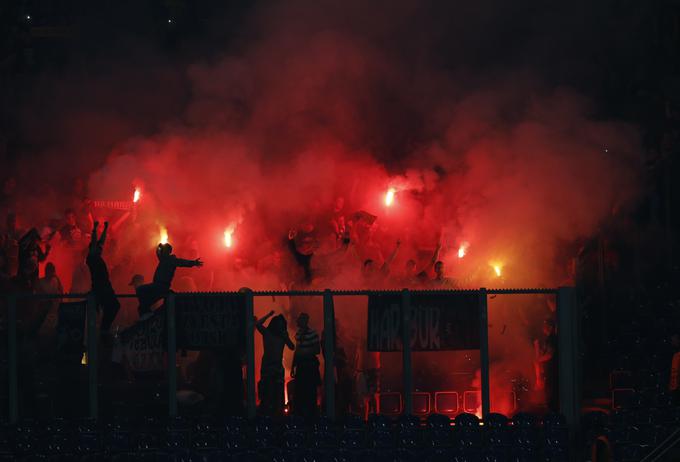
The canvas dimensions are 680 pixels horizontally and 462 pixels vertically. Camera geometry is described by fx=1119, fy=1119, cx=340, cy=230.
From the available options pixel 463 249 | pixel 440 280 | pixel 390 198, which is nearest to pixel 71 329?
pixel 440 280

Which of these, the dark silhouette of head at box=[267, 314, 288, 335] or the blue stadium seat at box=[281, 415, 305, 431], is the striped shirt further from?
the blue stadium seat at box=[281, 415, 305, 431]

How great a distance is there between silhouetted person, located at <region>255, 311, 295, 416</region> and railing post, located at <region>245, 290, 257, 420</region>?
0.25 metres

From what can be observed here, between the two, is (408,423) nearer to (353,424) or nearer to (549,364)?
(353,424)

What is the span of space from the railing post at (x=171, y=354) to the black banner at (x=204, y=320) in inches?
3.3

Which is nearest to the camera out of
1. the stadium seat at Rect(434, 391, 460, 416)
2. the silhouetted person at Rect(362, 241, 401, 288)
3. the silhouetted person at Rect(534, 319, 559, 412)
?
the silhouetted person at Rect(534, 319, 559, 412)

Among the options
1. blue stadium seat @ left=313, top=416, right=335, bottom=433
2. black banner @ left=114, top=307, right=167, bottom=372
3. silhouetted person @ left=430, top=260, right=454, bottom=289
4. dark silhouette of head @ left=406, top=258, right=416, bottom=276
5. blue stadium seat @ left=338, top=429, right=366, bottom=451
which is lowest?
blue stadium seat @ left=338, top=429, right=366, bottom=451

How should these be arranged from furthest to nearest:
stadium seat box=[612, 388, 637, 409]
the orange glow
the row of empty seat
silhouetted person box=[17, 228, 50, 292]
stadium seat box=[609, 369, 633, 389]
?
the orange glow, silhouetted person box=[17, 228, 50, 292], stadium seat box=[609, 369, 633, 389], stadium seat box=[612, 388, 637, 409], the row of empty seat

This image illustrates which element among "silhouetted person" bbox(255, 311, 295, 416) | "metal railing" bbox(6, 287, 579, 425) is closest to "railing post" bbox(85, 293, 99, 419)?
"metal railing" bbox(6, 287, 579, 425)

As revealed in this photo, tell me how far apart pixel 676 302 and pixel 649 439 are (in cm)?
348

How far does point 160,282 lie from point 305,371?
76.1 inches

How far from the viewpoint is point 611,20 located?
17.1m

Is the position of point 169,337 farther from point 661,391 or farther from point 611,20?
point 611,20

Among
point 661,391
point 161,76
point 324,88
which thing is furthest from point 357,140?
point 661,391

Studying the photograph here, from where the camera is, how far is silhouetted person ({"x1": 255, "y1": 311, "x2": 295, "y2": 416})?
11.5 m
